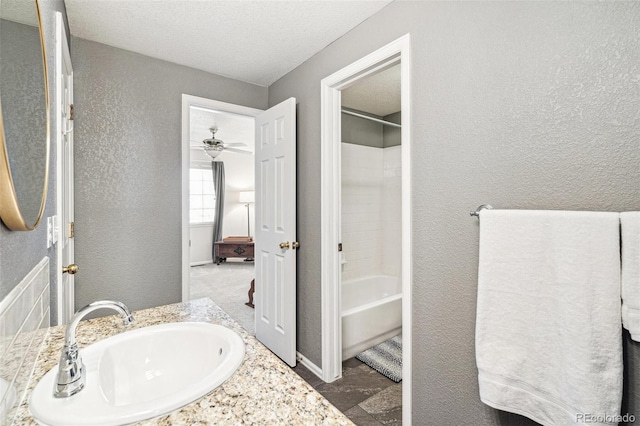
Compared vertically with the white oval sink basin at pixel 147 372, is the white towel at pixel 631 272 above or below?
above

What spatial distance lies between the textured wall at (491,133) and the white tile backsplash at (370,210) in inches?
64.0

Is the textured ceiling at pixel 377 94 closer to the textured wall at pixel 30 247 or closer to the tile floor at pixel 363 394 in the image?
the textured wall at pixel 30 247

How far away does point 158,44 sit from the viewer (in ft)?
6.97

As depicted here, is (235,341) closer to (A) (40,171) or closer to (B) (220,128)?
(A) (40,171)

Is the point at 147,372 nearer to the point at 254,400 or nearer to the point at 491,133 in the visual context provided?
the point at 254,400

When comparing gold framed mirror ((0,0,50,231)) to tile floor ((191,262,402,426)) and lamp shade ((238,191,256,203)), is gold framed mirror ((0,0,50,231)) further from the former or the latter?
lamp shade ((238,191,256,203))

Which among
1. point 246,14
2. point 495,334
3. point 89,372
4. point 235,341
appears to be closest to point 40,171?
point 89,372

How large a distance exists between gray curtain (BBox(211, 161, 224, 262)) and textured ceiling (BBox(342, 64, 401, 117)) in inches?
168

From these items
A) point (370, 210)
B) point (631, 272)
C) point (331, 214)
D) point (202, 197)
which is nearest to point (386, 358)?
point (331, 214)

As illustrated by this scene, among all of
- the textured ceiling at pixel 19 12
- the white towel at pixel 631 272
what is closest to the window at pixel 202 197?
the textured ceiling at pixel 19 12

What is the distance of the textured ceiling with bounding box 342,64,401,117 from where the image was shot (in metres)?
2.62

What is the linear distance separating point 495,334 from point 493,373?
0.15m

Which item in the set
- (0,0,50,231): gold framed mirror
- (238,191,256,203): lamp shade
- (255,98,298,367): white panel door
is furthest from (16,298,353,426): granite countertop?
(238,191,256,203): lamp shade

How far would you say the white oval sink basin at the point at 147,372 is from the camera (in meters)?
0.64
